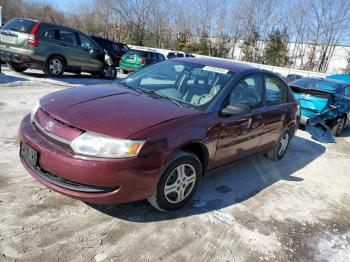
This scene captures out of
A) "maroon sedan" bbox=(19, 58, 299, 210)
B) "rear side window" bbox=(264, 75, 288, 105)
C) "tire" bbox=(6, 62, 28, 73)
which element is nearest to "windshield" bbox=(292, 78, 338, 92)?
"rear side window" bbox=(264, 75, 288, 105)

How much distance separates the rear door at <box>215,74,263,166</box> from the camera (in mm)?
3947

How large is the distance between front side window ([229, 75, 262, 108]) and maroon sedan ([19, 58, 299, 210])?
0.04ft

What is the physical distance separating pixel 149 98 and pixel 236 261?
1.89m

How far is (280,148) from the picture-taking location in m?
5.78

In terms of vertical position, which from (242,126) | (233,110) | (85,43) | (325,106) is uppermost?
(85,43)

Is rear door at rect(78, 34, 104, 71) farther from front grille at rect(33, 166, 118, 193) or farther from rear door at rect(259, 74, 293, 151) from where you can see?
front grille at rect(33, 166, 118, 193)

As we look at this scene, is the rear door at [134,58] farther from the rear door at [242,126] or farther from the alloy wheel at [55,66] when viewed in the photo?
the rear door at [242,126]

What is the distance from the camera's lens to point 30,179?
12.5 ft

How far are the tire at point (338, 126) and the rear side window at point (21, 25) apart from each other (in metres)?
8.71

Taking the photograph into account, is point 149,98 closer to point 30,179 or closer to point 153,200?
point 153,200

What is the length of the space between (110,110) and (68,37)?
863cm

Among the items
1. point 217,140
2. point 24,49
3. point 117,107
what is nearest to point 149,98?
point 117,107

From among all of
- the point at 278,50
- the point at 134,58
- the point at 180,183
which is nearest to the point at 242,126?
the point at 180,183

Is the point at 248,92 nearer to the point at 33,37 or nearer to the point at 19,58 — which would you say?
the point at 33,37
